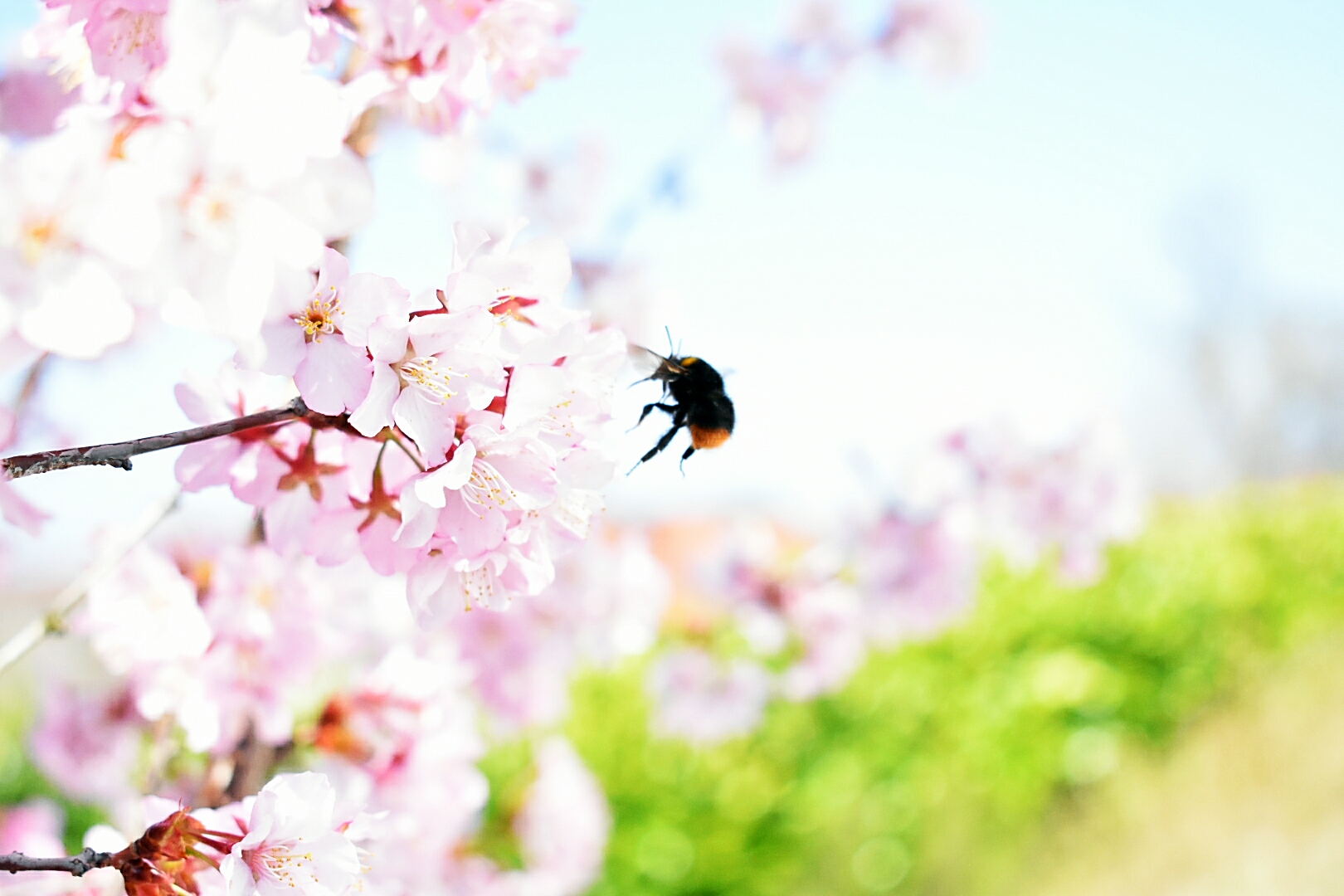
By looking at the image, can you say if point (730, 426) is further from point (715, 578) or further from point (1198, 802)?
point (1198, 802)

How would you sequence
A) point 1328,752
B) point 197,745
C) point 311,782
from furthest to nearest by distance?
point 1328,752 < point 197,745 < point 311,782

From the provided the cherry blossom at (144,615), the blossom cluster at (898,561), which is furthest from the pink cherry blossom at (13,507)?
the blossom cluster at (898,561)

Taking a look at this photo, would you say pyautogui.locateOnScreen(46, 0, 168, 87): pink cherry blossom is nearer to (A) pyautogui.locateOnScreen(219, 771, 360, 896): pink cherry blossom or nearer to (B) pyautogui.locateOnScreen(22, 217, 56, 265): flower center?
(B) pyautogui.locateOnScreen(22, 217, 56, 265): flower center

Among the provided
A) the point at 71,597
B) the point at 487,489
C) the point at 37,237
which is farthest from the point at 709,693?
the point at 37,237

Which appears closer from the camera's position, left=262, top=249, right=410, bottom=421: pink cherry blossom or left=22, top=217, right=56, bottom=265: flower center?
left=22, top=217, right=56, bottom=265: flower center

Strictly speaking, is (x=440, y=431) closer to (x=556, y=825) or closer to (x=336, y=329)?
(x=336, y=329)

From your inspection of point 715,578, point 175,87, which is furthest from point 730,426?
point 715,578

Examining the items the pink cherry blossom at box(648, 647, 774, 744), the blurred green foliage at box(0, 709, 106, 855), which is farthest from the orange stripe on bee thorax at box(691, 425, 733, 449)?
the blurred green foliage at box(0, 709, 106, 855)
